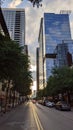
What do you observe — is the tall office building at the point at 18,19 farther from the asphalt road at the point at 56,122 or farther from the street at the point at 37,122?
the asphalt road at the point at 56,122

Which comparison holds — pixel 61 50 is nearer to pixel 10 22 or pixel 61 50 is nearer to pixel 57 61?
pixel 57 61

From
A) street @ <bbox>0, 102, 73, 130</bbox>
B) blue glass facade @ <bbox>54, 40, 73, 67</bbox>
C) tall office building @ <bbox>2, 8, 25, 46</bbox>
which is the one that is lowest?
street @ <bbox>0, 102, 73, 130</bbox>

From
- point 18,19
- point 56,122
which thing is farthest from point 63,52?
point 56,122

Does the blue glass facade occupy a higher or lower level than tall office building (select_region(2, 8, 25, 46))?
lower

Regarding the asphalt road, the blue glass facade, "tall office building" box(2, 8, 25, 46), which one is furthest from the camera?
"tall office building" box(2, 8, 25, 46)

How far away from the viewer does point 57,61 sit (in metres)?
172

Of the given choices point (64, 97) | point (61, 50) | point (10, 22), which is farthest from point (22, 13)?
point (64, 97)

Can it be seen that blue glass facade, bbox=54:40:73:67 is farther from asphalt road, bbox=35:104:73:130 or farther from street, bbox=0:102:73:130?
asphalt road, bbox=35:104:73:130

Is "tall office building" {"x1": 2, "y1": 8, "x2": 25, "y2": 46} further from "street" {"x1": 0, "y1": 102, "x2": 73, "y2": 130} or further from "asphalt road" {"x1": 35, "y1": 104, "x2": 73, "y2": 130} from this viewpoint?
"asphalt road" {"x1": 35, "y1": 104, "x2": 73, "y2": 130}

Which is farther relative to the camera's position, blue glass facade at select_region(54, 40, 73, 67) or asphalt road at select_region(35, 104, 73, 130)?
blue glass facade at select_region(54, 40, 73, 67)

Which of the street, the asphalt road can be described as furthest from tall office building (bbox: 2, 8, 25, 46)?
the asphalt road

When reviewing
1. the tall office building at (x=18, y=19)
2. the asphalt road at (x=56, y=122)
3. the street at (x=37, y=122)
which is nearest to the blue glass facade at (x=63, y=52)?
the tall office building at (x=18, y=19)

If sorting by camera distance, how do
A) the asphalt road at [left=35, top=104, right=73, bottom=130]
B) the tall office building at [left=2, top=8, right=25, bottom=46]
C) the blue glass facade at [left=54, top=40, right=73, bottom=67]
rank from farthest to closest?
1. the tall office building at [left=2, top=8, right=25, bottom=46]
2. the blue glass facade at [left=54, top=40, right=73, bottom=67]
3. the asphalt road at [left=35, top=104, right=73, bottom=130]

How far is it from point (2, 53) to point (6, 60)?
140 cm
